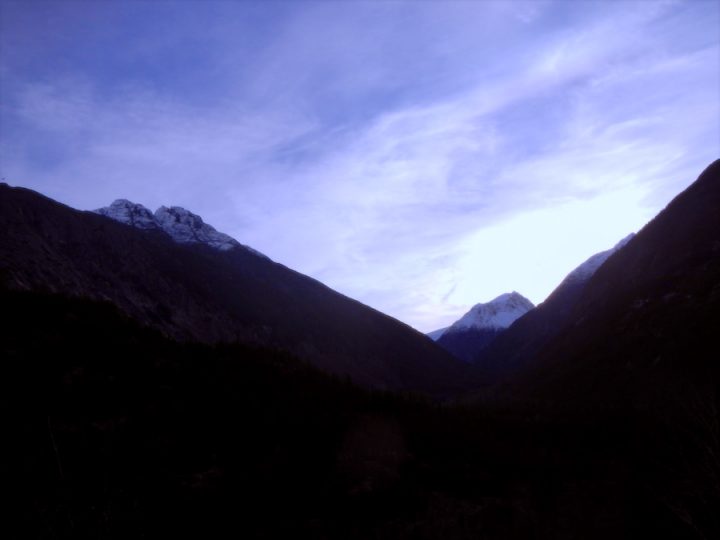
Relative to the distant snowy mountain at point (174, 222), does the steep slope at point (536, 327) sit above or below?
below

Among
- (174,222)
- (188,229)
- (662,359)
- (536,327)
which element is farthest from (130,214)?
(662,359)

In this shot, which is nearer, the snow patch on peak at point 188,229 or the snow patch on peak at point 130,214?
the snow patch on peak at point 130,214

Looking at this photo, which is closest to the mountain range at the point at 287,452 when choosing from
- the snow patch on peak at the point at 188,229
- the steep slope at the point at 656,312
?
the steep slope at the point at 656,312

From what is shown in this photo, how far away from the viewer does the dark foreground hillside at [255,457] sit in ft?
28.6

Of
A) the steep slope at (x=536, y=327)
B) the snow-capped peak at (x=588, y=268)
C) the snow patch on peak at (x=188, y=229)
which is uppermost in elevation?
the snow patch on peak at (x=188, y=229)

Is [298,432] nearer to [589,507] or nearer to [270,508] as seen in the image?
[270,508]

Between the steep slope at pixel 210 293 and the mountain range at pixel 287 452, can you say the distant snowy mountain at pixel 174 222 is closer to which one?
the steep slope at pixel 210 293

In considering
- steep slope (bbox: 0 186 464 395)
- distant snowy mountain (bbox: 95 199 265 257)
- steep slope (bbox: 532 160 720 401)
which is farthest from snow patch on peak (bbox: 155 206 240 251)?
steep slope (bbox: 532 160 720 401)

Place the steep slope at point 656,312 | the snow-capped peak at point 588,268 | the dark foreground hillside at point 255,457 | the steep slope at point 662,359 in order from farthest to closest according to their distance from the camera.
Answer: the snow-capped peak at point 588,268 < the steep slope at point 656,312 < the steep slope at point 662,359 < the dark foreground hillside at point 255,457

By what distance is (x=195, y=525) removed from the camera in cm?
840

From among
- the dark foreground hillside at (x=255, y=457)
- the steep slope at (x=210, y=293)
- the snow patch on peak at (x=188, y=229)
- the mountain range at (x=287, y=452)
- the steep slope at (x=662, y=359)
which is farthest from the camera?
the snow patch on peak at (x=188, y=229)

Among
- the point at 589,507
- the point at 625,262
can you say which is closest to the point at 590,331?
the point at 625,262

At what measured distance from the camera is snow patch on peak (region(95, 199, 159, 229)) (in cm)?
11325

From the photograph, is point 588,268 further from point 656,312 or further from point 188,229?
point 656,312
